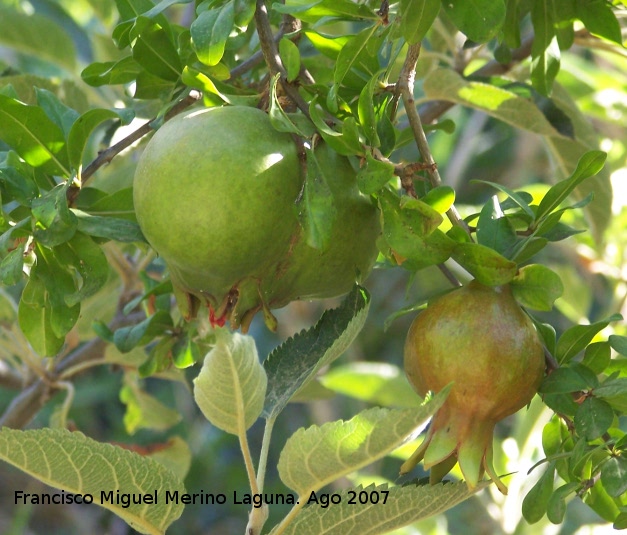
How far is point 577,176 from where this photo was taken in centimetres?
72

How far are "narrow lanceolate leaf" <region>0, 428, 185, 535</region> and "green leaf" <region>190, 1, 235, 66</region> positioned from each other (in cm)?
32

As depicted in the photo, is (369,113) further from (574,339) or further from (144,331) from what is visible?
(144,331)

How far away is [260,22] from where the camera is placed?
29.8 inches

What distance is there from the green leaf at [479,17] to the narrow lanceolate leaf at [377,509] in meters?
0.35

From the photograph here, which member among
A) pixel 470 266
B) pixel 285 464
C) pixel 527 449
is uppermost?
pixel 470 266

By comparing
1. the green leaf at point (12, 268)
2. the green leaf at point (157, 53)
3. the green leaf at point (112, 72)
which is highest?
the green leaf at point (157, 53)

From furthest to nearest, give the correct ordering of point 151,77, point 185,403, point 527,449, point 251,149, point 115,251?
point 185,403, point 527,449, point 115,251, point 151,77, point 251,149

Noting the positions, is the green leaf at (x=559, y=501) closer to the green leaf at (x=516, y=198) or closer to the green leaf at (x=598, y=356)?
the green leaf at (x=598, y=356)

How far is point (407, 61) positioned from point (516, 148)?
7.19ft

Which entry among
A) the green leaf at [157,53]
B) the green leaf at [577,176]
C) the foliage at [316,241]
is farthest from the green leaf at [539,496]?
the green leaf at [157,53]

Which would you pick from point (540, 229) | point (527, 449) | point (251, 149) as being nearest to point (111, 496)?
point (251, 149)

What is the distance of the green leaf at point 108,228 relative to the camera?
2.47 feet

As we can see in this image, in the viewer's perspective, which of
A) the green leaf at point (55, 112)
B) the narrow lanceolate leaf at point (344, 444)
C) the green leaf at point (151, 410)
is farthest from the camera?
the green leaf at point (151, 410)

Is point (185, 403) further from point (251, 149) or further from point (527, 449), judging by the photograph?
point (251, 149)
